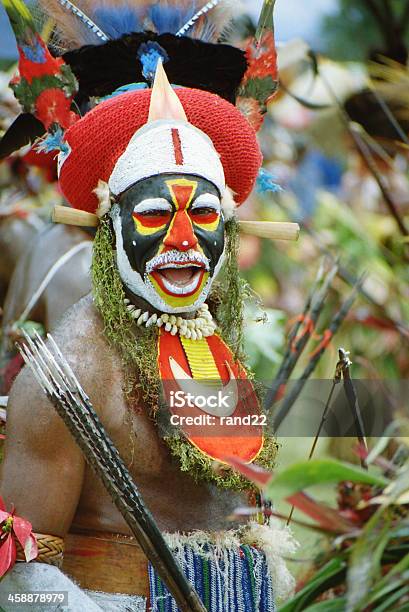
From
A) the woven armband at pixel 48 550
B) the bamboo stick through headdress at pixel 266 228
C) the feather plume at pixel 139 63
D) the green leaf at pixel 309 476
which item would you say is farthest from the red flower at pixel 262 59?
the green leaf at pixel 309 476

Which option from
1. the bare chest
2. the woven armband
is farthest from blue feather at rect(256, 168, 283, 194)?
the woven armband

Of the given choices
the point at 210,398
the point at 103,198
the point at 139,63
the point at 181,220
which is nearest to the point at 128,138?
the point at 103,198

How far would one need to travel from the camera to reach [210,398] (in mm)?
3041

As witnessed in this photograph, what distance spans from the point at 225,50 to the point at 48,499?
4.60 feet

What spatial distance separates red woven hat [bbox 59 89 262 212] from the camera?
310 cm

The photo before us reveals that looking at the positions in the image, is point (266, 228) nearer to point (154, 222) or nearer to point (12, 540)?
point (154, 222)

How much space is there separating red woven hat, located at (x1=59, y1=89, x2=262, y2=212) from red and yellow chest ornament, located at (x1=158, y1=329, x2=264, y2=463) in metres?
0.45

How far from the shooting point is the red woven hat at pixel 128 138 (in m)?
3.10

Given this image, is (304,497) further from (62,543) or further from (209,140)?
(209,140)

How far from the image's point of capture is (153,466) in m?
3.00

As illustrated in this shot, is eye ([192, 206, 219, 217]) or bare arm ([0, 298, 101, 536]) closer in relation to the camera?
bare arm ([0, 298, 101, 536])

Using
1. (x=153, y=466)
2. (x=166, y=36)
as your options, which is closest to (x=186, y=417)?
(x=153, y=466)

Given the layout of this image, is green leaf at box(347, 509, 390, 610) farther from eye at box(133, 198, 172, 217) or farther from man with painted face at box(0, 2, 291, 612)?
eye at box(133, 198, 172, 217)

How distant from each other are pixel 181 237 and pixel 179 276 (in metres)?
0.12
